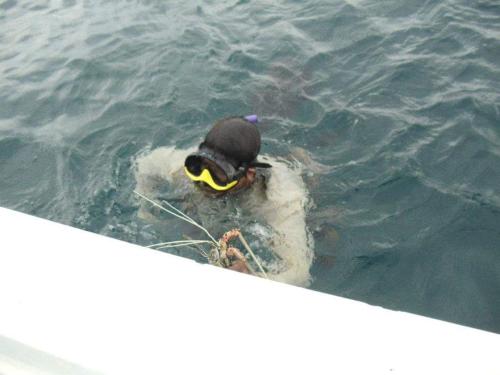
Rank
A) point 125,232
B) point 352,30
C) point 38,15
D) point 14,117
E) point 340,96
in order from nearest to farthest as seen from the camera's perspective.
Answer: point 125,232
point 340,96
point 14,117
point 352,30
point 38,15

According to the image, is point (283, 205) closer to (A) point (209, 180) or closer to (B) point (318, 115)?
(A) point (209, 180)

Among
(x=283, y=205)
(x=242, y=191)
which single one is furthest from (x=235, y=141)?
(x=283, y=205)

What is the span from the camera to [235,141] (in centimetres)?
286

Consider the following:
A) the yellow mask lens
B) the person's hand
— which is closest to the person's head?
the yellow mask lens

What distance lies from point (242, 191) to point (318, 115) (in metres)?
1.54

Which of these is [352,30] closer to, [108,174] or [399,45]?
[399,45]

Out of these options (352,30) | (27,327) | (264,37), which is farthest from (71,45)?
(27,327)

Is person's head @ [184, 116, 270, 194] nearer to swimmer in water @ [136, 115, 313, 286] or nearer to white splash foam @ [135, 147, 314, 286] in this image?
swimmer in water @ [136, 115, 313, 286]

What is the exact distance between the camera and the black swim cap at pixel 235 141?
286cm

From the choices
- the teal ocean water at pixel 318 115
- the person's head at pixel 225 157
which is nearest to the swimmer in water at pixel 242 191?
the person's head at pixel 225 157

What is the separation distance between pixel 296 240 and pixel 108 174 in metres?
1.88

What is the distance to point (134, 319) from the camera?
4.34 feet

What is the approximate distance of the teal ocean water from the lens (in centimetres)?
318

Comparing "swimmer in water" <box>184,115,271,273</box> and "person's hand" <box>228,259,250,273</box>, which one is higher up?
"swimmer in water" <box>184,115,271,273</box>
